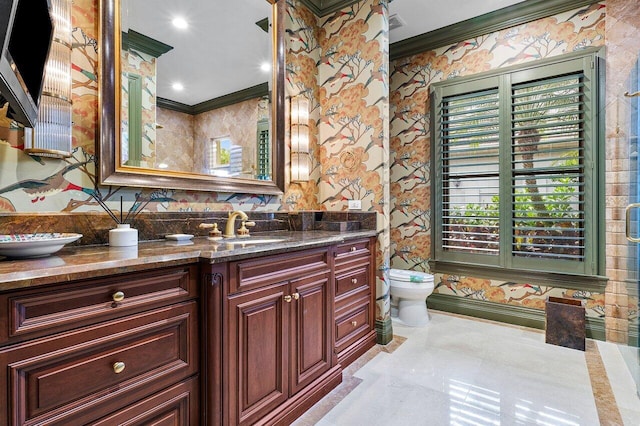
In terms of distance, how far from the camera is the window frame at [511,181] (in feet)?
8.95

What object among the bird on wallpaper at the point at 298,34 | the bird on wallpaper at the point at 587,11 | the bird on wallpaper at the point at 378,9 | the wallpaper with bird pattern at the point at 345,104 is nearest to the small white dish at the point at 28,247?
the wallpaper with bird pattern at the point at 345,104

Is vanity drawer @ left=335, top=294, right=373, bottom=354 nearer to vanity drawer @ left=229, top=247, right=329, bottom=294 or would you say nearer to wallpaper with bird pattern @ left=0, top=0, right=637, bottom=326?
wallpaper with bird pattern @ left=0, top=0, right=637, bottom=326

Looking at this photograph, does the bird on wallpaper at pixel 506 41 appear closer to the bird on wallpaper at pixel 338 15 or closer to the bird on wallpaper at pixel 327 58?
the bird on wallpaper at pixel 338 15

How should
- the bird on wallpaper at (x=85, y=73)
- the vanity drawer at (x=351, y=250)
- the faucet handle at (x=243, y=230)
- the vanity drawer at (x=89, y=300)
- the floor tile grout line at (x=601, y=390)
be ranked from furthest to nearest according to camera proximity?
the vanity drawer at (x=351, y=250)
the faucet handle at (x=243, y=230)
the floor tile grout line at (x=601, y=390)
the bird on wallpaper at (x=85, y=73)
the vanity drawer at (x=89, y=300)

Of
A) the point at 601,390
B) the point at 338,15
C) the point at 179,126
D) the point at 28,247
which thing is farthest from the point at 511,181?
the point at 28,247

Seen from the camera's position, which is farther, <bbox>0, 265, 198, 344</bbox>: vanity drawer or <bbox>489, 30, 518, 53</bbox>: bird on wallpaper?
<bbox>489, 30, 518, 53</bbox>: bird on wallpaper

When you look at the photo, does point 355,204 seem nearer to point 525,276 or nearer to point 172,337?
point 525,276

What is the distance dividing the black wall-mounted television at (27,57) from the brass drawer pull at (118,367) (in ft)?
2.94

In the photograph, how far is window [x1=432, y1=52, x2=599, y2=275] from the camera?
2775 millimetres

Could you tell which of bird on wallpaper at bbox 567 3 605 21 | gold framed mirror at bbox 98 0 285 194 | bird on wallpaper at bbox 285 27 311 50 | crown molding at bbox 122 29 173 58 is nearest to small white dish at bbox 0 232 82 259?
gold framed mirror at bbox 98 0 285 194

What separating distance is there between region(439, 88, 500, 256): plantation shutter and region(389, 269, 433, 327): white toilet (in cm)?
61

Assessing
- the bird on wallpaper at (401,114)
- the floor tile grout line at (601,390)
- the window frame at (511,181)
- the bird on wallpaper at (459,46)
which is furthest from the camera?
the bird on wallpaper at (401,114)

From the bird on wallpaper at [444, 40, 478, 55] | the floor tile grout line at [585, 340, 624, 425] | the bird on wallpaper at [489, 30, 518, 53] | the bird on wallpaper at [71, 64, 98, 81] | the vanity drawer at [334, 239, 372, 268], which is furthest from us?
the bird on wallpaper at [444, 40, 478, 55]

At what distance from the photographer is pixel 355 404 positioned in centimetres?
187
